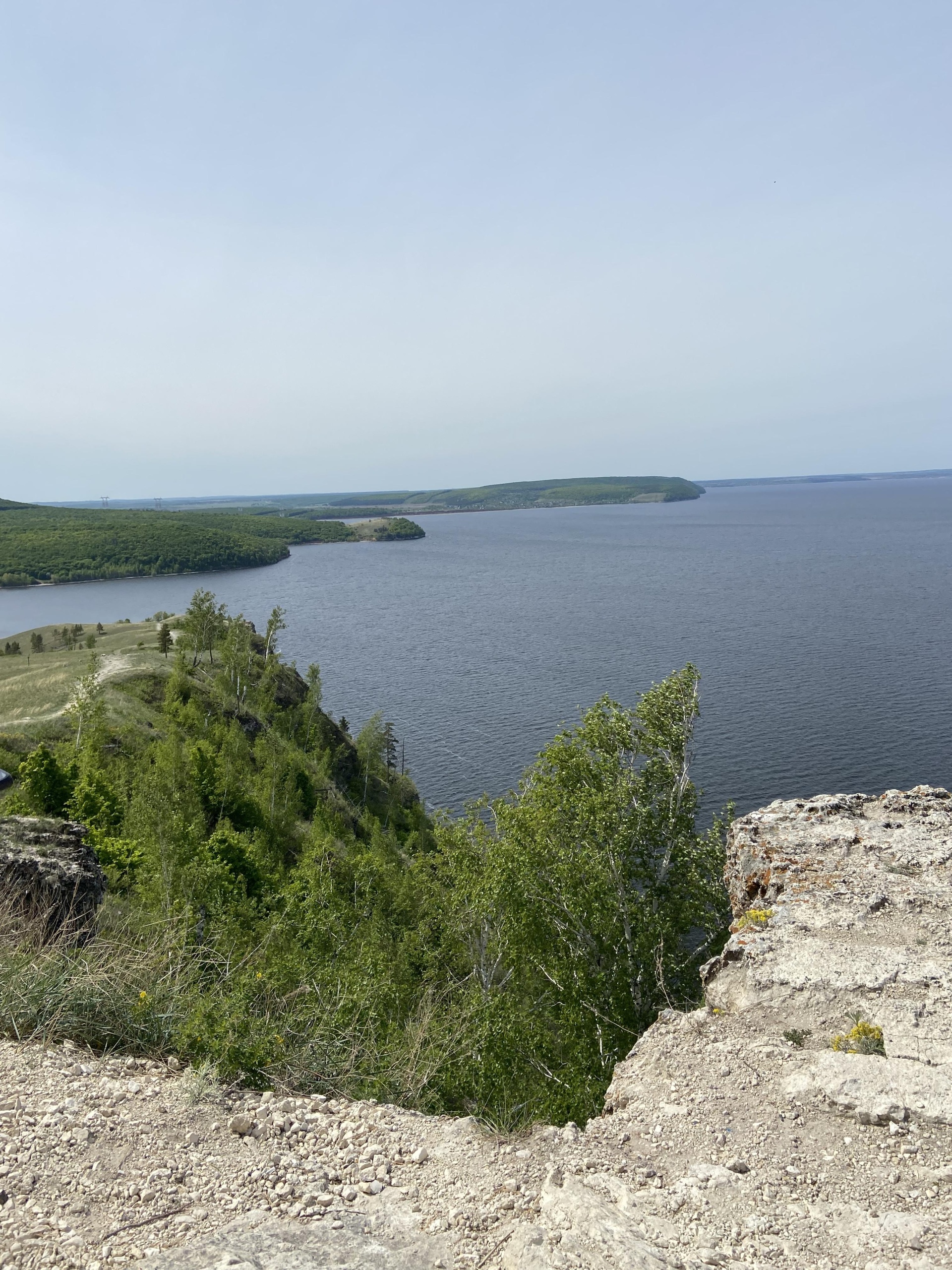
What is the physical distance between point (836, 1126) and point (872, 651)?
70.5 meters

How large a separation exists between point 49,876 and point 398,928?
17.7m

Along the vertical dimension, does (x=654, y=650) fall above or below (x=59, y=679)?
below

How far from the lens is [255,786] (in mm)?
42250

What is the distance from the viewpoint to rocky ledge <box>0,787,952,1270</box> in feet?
19.2

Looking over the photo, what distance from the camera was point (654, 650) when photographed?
7556 centimetres

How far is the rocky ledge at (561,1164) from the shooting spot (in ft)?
19.2

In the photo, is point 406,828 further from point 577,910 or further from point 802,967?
point 802,967

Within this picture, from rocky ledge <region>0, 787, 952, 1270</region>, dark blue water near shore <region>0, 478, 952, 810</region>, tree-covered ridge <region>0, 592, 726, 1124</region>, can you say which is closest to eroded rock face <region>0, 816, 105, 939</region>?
tree-covered ridge <region>0, 592, 726, 1124</region>

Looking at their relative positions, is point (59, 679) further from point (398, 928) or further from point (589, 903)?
point (589, 903)

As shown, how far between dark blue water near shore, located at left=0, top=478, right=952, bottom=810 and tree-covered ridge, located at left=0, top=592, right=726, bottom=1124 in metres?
18.5

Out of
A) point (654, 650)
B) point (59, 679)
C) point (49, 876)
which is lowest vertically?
point (654, 650)

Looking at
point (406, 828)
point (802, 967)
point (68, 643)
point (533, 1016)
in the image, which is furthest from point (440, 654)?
point (802, 967)

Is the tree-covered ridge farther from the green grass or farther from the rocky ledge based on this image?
the green grass

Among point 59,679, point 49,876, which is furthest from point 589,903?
point 59,679
